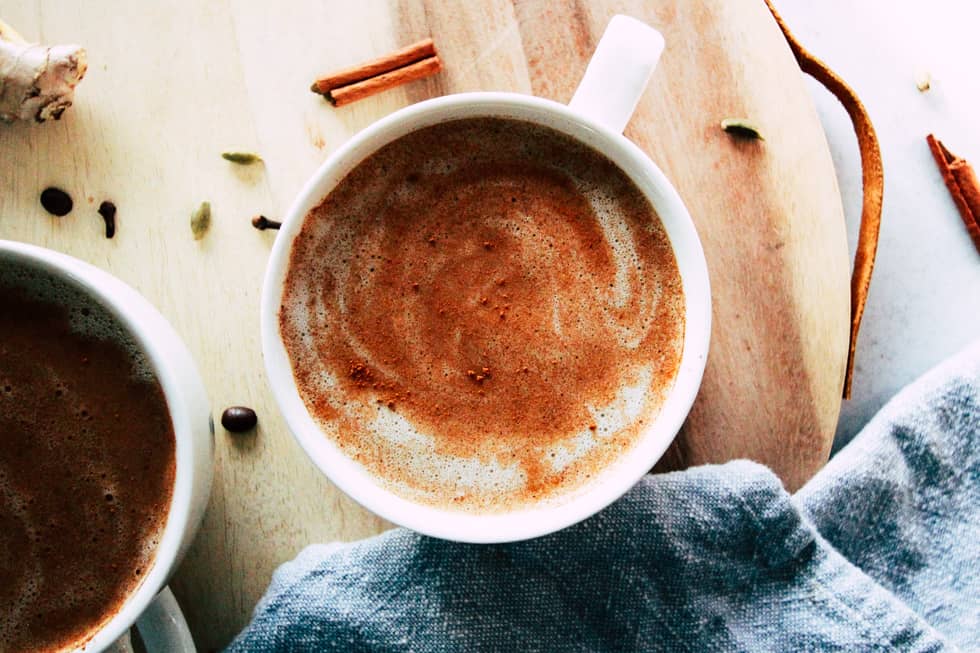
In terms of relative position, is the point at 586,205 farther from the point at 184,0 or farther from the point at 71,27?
the point at 71,27

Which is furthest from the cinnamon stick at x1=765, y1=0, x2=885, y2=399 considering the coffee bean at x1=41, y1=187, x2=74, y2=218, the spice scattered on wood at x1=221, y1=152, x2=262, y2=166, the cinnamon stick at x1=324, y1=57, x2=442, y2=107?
the coffee bean at x1=41, y1=187, x2=74, y2=218

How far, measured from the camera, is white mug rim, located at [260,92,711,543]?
1.01m

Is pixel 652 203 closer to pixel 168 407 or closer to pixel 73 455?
pixel 168 407

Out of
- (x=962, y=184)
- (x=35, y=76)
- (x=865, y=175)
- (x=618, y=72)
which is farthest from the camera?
(x=962, y=184)

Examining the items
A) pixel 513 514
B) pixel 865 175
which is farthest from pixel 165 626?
pixel 865 175

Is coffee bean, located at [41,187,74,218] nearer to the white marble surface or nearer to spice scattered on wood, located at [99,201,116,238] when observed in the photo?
spice scattered on wood, located at [99,201,116,238]

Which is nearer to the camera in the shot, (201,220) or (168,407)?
(168,407)

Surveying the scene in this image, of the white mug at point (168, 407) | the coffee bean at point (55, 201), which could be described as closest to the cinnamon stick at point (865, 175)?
the white mug at point (168, 407)

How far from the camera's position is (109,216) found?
1.15 metres

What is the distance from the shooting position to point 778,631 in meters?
1.19

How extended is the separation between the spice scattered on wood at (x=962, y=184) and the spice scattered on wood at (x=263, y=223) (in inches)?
40.7

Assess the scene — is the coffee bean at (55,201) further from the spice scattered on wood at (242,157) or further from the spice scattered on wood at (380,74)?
the spice scattered on wood at (380,74)

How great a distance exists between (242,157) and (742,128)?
2.08ft

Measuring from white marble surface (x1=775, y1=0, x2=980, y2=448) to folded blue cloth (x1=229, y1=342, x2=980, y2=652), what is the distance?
0.27 m
